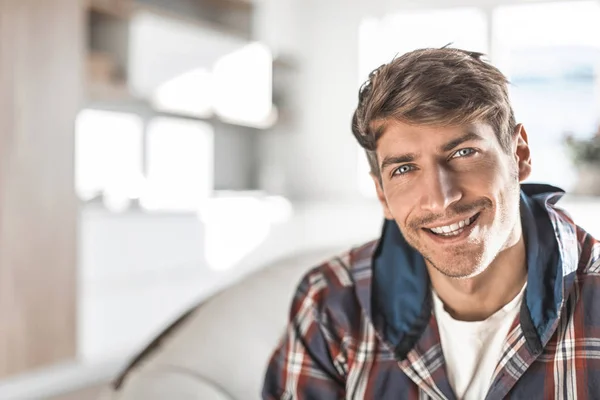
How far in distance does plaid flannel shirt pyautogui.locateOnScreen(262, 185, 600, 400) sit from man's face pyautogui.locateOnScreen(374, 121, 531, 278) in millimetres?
112

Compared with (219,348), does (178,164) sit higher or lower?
higher

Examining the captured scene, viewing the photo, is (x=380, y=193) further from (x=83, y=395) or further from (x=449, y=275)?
(x=83, y=395)

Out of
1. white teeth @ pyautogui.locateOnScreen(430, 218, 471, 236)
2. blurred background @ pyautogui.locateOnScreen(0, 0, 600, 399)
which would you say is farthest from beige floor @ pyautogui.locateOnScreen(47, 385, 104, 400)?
white teeth @ pyautogui.locateOnScreen(430, 218, 471, 236)

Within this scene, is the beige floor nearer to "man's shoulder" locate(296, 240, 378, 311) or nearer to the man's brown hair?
"man's shoulder" locate(296, 240, 378, 311)

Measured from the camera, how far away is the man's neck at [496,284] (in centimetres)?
71

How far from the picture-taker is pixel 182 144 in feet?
12.7

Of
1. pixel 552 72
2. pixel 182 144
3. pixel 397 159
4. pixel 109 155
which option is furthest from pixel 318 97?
pixel 397 159

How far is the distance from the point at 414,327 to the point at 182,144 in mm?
3173

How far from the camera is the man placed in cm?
60

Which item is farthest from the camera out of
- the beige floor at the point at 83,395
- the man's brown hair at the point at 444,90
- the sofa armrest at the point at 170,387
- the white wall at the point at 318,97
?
the white wall at the point at 318,97

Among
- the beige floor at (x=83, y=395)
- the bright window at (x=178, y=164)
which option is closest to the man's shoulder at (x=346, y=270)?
the beige floor at (x=83, y=395)

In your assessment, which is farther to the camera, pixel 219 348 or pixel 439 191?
pixel 219 348

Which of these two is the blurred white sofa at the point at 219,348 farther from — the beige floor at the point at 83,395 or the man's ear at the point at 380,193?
the beige floor at the point at 83,395

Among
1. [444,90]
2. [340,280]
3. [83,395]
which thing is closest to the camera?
[444,90]
